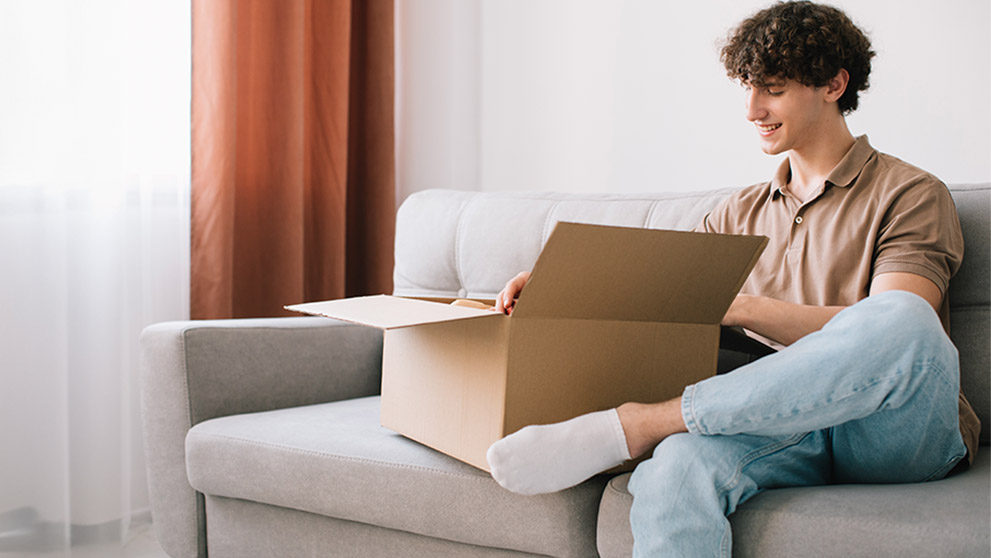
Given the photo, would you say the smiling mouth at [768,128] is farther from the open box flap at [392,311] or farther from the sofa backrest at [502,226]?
the open box flap at [392,311]

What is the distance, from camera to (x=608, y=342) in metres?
1.08

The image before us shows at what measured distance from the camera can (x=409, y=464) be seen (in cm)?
116

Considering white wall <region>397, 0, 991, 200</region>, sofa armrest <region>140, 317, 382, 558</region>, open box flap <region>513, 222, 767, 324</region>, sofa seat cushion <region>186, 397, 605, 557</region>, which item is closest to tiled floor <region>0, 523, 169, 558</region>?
sofa armrest <region>140, 317, 382, 558</region>

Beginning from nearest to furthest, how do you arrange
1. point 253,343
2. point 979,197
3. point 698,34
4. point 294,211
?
1. point 979,197
2. point 253,343
3. point 698,34
4. point 294,211

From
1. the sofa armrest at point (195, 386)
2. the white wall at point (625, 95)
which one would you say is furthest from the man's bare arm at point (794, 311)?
the sofa armrest at point (195, 386)

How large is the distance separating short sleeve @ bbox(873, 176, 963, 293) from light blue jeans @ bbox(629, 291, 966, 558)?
0.20 metres

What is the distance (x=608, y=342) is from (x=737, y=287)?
187 millimetres

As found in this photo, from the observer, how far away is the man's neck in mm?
1316

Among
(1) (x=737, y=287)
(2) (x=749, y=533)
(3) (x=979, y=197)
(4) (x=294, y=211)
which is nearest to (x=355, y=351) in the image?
(4) (x=294, y=211)

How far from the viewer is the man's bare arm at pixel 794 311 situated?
3.71 feet

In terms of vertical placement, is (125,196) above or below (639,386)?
above

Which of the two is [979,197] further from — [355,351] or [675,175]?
[355,351]

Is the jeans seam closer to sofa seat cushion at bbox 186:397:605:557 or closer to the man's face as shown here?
sofa seat cushion at bbox 186:397:605:557

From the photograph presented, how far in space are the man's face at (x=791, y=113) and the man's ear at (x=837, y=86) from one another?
0.01 meters
